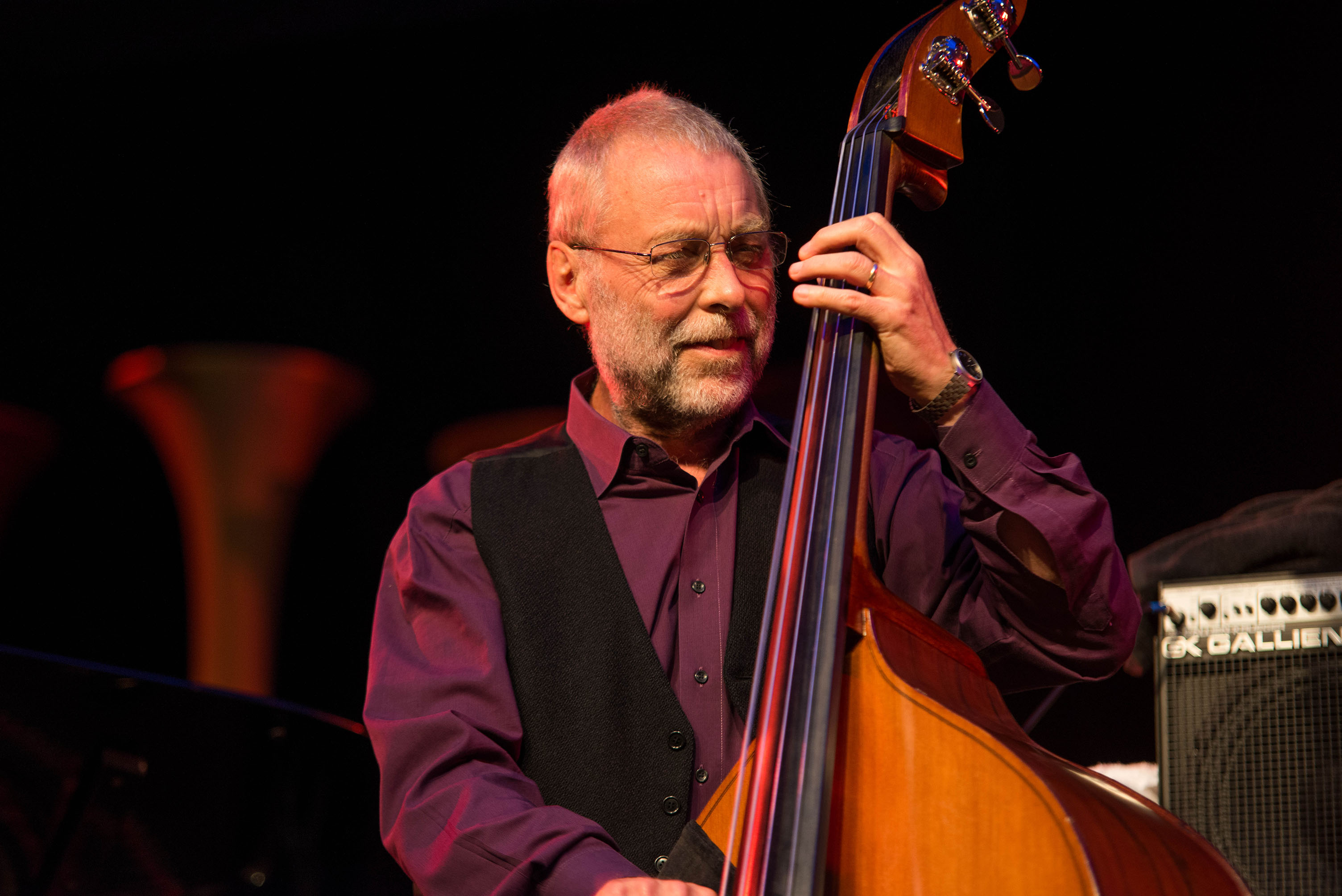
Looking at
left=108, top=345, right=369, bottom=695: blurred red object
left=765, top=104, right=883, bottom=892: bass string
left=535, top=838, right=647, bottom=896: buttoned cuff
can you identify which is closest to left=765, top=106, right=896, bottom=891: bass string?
left=765, top=104, right=883, bottom=892: bass string

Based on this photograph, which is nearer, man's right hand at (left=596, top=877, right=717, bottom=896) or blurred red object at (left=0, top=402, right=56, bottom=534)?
man's right hand at (left=596, top=877, right=717, bottom=896)

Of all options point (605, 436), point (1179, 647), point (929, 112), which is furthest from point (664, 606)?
point (1179, 647)

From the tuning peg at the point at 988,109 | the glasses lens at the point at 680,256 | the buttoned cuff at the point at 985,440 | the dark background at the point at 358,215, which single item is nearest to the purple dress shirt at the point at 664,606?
the buttoned cuff at the point at 985,440

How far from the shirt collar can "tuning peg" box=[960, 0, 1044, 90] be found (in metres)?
0.54

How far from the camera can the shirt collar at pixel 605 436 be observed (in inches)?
60.9

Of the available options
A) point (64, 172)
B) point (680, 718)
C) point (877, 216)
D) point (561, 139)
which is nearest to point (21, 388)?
point (64, 172)

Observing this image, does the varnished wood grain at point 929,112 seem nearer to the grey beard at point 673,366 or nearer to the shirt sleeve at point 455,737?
the grey beard at point 673,366

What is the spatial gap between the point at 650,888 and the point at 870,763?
226 mm

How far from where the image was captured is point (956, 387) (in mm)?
1143

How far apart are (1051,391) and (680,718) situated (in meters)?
1.57

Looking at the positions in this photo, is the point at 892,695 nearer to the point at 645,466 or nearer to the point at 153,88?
the point at 645,466

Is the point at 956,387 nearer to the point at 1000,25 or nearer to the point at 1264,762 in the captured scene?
the point at 1000,25

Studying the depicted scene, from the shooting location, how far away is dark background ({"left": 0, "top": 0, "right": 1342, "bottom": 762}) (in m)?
2.64

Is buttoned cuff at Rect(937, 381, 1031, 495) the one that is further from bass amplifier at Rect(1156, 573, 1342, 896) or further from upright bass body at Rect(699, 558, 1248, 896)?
bass amplifier at Rect(1156, 573, 1342, 896)
